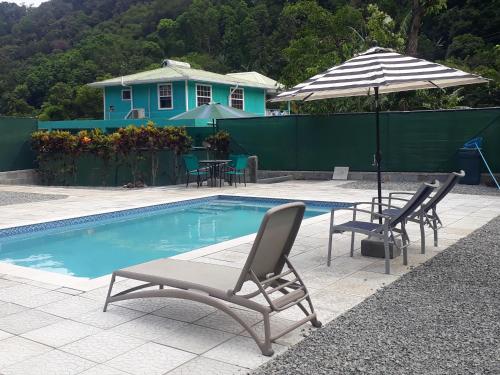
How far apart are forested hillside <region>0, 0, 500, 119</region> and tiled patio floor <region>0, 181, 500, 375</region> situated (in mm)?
11110

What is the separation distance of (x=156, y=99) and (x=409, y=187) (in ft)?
55.2

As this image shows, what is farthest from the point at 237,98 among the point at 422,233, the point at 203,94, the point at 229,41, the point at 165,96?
the point at 229,41

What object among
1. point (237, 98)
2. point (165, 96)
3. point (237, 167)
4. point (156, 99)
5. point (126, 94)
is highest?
point (126, 94)

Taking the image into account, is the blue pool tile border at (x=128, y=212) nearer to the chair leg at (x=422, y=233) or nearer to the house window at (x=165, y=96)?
the chair leg at (x=422, y=233)

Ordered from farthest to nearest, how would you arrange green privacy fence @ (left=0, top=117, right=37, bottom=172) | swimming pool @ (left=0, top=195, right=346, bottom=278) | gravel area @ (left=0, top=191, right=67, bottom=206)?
1. green privacy fence @ (left=0, top=117, right=37, bottom=172)
2. gravel area @ (left=0, top=191, right=67, bottom=206)
3. swimming pool @ (left=0, top=195, right=346, bottom=278)

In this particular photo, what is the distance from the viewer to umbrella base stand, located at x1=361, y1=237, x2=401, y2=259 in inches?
236

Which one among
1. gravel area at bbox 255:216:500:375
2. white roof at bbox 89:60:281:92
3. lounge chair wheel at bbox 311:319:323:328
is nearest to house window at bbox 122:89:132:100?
white roof at bbox 89:60:281:92

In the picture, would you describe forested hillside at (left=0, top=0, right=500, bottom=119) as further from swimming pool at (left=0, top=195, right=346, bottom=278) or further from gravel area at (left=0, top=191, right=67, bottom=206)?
gravel area at (left=0, top=191, right=67, bottom=206)

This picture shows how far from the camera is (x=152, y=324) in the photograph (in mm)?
3977

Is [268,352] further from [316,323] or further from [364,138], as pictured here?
[364,138]

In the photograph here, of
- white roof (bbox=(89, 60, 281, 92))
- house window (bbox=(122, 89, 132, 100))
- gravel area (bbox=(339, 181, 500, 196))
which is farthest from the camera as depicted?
house window (bbox=(122, 89, 132, 100))

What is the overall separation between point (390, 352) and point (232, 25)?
52.6 metres

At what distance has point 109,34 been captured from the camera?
53844 millimetres

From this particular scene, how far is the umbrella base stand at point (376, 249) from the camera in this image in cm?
600
